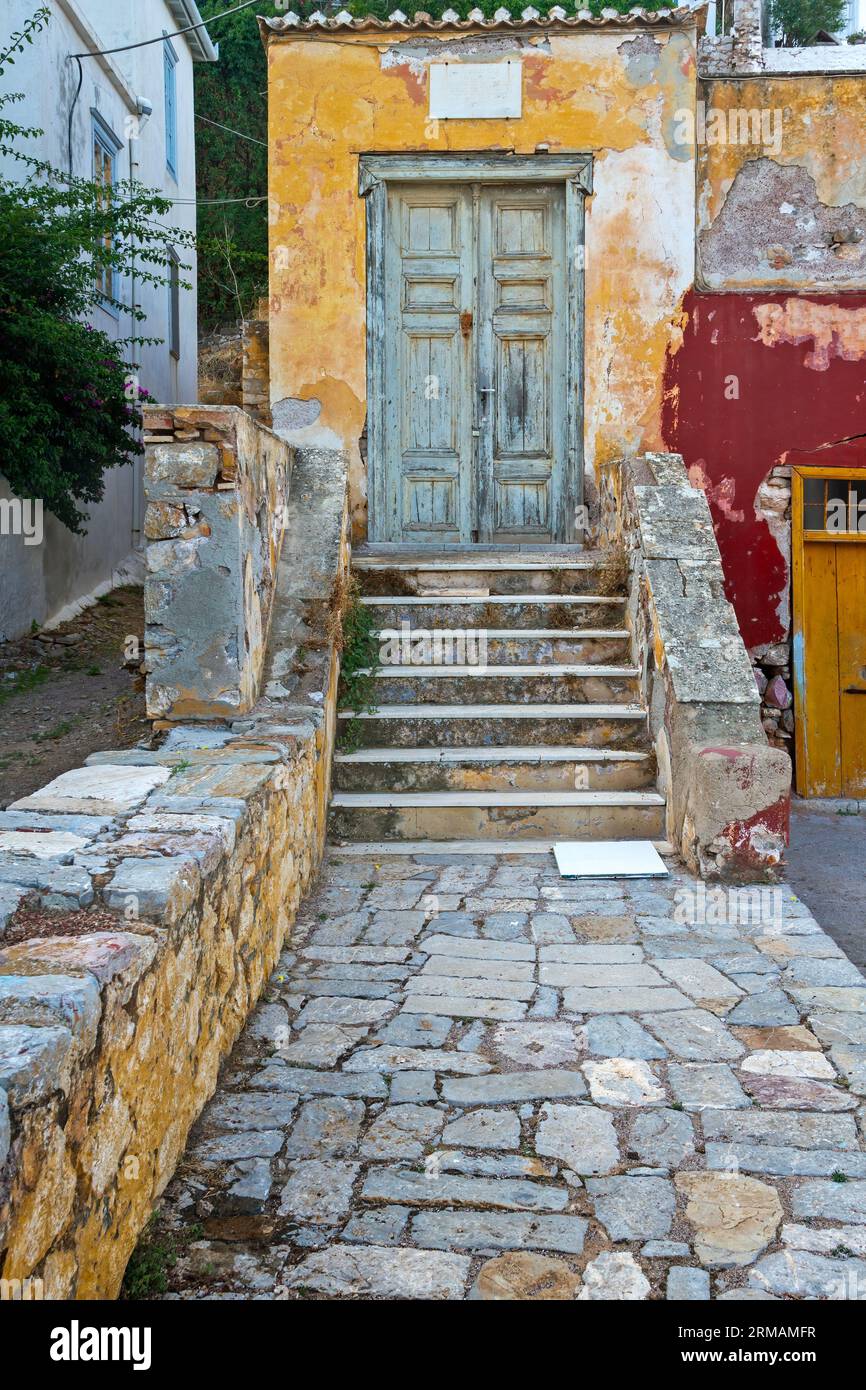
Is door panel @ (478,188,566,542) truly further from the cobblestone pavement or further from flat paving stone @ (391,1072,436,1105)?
flat paving stone @ (391,1072,436,1105)

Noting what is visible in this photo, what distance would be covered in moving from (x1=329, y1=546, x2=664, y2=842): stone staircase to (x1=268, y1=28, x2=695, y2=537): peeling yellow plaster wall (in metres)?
1.75

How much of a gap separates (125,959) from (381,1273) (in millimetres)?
872

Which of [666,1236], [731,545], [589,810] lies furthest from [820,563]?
[666,1236]

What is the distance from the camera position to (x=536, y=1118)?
319 centimetres

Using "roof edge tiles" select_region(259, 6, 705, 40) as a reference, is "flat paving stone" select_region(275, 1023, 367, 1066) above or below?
below

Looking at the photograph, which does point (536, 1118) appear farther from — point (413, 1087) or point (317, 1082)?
point (317, 1082)

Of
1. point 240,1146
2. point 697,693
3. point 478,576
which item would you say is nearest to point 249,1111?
point 240,1146

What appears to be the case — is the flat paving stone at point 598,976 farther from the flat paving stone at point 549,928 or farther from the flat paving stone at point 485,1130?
the flat paving stone at point 485,1130

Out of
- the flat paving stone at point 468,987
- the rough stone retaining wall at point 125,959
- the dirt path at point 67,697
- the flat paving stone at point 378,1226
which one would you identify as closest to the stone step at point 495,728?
the rough stone retaining wall at point 125,959

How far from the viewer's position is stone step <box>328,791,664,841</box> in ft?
18.9

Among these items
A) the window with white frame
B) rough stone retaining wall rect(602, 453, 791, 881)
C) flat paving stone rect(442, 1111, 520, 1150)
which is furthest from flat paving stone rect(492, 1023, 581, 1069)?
the window with white frame

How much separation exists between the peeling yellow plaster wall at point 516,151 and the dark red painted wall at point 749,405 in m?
0.22

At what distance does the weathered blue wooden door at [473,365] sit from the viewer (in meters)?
8.45

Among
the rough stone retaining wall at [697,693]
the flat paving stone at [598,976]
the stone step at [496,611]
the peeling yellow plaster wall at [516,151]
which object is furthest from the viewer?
the peeling yellow plaster wall at [516,151]
